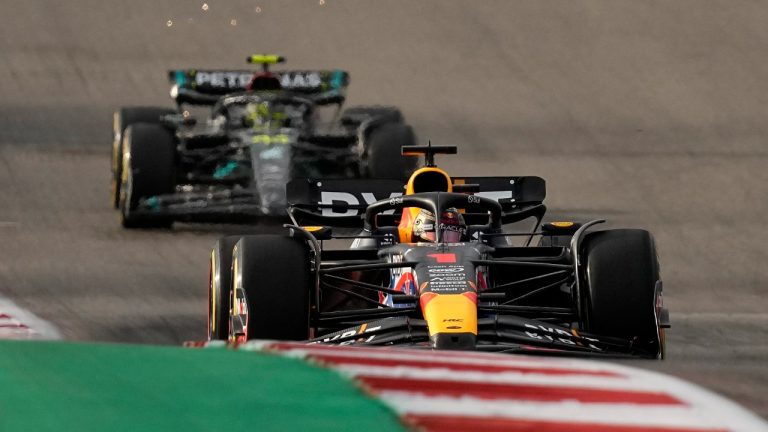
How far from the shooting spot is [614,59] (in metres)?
25.1

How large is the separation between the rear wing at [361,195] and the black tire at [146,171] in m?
4.32

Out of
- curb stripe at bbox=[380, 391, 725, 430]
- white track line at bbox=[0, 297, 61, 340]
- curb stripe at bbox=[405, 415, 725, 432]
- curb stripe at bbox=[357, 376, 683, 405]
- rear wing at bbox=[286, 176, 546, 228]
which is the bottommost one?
curb stripe at bbox=[405, 415, 725, 432]

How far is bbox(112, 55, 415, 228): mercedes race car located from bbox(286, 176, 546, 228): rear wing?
3.82 m

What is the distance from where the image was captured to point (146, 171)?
46.1 feet

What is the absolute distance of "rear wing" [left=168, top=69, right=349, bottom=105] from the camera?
15.6 metres

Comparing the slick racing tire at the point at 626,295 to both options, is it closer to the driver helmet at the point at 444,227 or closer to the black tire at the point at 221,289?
the driver helmet at the point at 444,227

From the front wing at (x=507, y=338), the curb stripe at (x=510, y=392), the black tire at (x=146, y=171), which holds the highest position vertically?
the black tire at (x=146, y=171)

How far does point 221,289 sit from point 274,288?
0.67 metres

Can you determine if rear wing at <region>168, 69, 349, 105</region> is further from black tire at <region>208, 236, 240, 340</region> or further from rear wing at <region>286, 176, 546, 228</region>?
black tire at <region>208, 236, 240, 340</region>

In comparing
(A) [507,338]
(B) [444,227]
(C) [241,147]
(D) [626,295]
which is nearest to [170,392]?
(A) [507,338]

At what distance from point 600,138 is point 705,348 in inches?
426

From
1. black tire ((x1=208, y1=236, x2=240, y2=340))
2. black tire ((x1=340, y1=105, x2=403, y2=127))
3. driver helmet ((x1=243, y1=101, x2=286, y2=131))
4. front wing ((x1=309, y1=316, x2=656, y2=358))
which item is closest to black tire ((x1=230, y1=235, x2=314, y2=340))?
front wing ((x1=309, y1=316, x2=656, y2=358))

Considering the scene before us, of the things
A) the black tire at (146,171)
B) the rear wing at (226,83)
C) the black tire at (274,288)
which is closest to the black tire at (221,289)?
the black tire at (274,288)

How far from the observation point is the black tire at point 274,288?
805 cm
